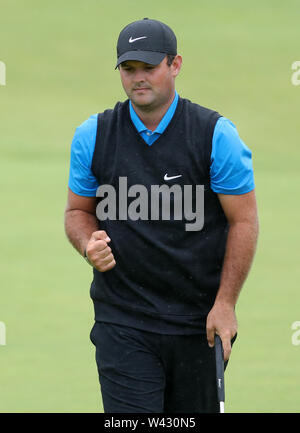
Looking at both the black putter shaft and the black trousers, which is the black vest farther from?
the black putter shaft

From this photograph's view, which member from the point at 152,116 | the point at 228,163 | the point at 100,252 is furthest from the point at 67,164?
the point at 100,252

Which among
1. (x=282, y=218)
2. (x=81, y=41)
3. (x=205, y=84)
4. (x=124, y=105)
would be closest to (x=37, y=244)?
(x=282, y=218)

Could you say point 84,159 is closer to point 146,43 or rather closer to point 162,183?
point 162,183

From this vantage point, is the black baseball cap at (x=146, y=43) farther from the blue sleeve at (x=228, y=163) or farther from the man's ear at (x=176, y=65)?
the blue sleeve at (x=228, y=163)

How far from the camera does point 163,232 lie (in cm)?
451

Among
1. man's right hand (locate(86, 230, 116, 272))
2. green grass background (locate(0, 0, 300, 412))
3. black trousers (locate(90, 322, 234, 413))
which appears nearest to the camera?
man's right hand (locate(86, 230, 116, 272))

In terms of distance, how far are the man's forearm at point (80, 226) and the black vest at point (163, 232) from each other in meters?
0.08

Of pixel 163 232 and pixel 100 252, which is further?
pixel 163 232

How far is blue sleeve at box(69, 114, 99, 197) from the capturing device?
458cm

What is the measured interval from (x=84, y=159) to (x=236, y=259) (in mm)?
797

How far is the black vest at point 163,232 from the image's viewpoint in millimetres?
4496

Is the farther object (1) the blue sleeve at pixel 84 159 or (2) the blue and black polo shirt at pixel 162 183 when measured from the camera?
(1) the blue sleeve at pixel 84 159

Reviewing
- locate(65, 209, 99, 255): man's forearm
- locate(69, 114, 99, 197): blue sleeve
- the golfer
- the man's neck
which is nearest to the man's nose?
the golfer

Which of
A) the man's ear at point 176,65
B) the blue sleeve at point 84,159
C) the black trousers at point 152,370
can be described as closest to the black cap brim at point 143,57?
the man's ear at point 176,65
